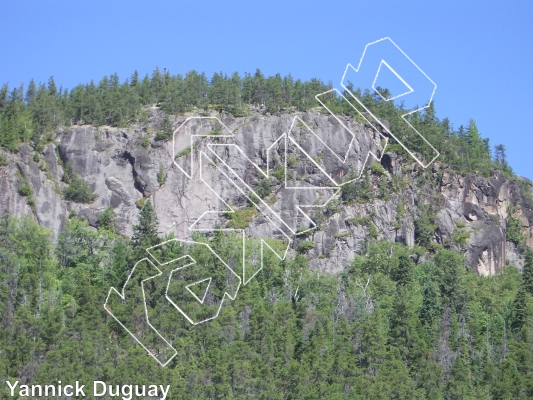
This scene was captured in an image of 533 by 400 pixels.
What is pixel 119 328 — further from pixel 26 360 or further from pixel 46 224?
pixel 46 224

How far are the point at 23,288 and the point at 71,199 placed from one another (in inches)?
943

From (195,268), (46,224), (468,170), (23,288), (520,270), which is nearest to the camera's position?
(23,288)

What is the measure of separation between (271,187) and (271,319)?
2777cm

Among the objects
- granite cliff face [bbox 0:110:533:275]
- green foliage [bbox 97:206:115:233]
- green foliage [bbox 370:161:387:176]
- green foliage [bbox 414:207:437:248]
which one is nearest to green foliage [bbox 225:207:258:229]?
granite cliff face [bbox 0:110:533:275]

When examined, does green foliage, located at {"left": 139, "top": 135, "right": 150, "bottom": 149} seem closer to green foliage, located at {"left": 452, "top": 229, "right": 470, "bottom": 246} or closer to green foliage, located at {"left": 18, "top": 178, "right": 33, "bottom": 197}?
green foliage, located at {"left": 18, "top": 178, "right": 33, "bottom": 197}

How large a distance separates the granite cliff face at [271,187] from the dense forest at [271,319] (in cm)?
144

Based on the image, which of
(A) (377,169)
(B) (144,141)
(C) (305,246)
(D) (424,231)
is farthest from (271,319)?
(A) (377,169)

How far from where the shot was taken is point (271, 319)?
68312 mm

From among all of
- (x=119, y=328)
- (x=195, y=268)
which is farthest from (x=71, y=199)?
(x=119, y=328)

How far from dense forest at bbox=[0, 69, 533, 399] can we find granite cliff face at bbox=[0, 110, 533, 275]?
144 cm

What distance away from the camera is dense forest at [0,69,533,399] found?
195ft

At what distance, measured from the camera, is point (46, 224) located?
90.1 metres

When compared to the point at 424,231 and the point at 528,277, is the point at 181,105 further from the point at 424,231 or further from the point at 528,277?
the point at 528,277

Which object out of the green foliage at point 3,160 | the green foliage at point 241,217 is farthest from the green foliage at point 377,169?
the green foliage at point 3,160
